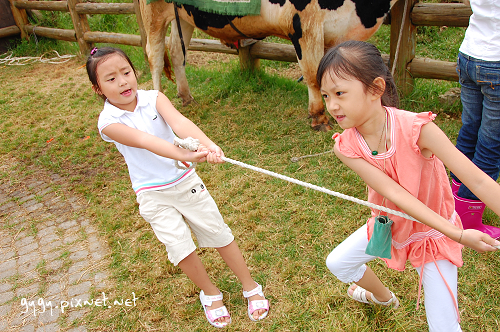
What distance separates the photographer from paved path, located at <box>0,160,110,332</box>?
230cm

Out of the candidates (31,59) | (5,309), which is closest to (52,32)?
(31,59)

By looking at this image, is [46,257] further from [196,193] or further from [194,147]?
[194,147]

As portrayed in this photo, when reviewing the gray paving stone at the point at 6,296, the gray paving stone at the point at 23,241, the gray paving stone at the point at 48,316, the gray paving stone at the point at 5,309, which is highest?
the gray paving stone at the point at 48,316

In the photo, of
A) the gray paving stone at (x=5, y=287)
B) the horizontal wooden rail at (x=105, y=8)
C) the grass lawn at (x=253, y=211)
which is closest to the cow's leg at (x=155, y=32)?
the grass lawn at (x=253, y=211)

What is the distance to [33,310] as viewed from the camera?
91.7 inches

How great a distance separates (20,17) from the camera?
8391mm

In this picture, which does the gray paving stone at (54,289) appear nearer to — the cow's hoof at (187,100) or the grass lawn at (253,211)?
the grass lawn at (253,211)

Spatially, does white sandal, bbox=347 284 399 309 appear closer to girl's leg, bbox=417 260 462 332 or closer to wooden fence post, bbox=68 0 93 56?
girl's leg, bbox=417 260 462 332

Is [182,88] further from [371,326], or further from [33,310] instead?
[371,326]

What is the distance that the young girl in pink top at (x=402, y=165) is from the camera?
52.3 inches

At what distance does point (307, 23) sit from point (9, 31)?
7638mm

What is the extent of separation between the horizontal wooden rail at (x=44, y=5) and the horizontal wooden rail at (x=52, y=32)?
0.40 m

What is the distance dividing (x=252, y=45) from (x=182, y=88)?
108 centimetres

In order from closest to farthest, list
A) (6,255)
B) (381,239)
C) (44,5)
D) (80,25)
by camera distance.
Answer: (381,239) → (6,255) → (80,25) → (44,5)
